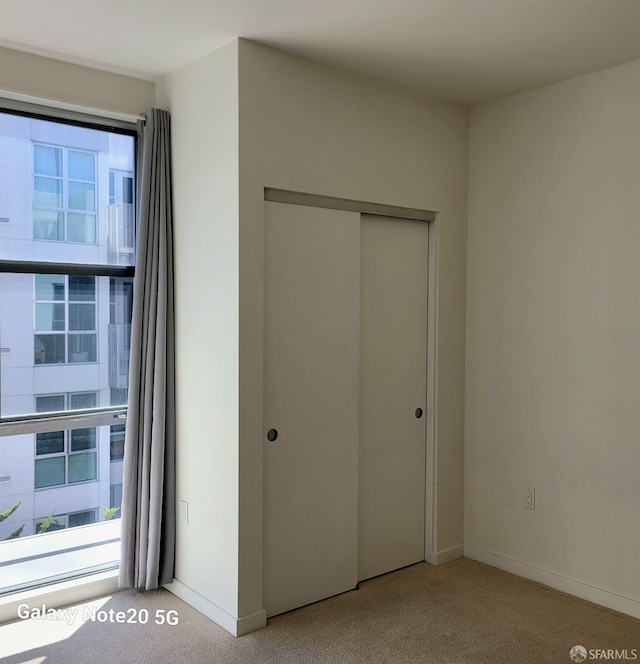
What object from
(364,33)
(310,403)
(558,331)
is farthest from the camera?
(558,331)

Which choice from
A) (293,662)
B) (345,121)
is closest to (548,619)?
(293,662)

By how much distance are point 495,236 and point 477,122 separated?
662mm

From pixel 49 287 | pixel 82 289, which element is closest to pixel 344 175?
pixel 82 289

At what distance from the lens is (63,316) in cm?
322

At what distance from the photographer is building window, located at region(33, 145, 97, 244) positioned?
10.3ft

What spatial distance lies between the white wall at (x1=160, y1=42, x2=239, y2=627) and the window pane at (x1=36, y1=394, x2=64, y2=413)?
0.56 metres

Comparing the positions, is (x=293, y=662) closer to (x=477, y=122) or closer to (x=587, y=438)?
(x=587, y=438)

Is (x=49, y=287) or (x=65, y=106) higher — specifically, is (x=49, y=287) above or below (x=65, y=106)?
below

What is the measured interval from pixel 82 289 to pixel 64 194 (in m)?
0.46

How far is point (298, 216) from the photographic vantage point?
3102 mm

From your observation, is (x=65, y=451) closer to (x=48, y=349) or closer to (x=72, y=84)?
(x=48, y=349)

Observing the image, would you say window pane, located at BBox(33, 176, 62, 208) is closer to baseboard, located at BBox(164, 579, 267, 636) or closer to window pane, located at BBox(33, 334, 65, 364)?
→ window pane, located at BBox(33, 334, 65, 364)

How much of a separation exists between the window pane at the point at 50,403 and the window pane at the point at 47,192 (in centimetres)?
91

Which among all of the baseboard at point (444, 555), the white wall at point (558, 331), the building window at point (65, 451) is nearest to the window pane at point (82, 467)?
the building window at point (65, 451)
